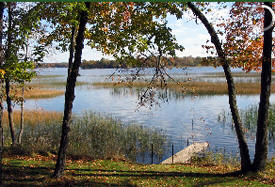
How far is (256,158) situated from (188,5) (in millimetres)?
7487

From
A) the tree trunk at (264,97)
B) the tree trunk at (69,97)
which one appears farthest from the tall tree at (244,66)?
the tree trunk at (69,97)

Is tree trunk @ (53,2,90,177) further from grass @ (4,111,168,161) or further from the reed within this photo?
the reed

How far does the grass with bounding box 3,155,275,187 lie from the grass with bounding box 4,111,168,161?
6.57 ft

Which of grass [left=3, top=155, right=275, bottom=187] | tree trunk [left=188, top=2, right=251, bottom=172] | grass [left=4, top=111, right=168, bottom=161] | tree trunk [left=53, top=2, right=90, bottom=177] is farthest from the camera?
grass [left=4, top=111, right=168, bottom=161]

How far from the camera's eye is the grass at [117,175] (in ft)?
31.6

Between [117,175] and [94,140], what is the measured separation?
8702mm

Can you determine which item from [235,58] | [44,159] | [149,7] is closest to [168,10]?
[149,7]

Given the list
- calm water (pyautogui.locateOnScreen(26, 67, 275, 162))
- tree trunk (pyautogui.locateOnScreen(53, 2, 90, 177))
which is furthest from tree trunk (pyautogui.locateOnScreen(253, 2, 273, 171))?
tree trunk (pyautogui.locateOnScreen(53, 2, 90, 177))

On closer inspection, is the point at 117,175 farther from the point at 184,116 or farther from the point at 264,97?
the point at 184,116

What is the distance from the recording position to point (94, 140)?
19469 mm

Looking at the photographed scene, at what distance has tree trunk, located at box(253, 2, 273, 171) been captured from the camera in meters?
10.7

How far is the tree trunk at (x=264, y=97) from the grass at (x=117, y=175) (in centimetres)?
71

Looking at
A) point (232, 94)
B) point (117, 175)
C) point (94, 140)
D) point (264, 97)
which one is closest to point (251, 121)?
point (232, 94)

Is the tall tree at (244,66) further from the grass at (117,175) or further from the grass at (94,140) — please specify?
the grass at (94,140)
